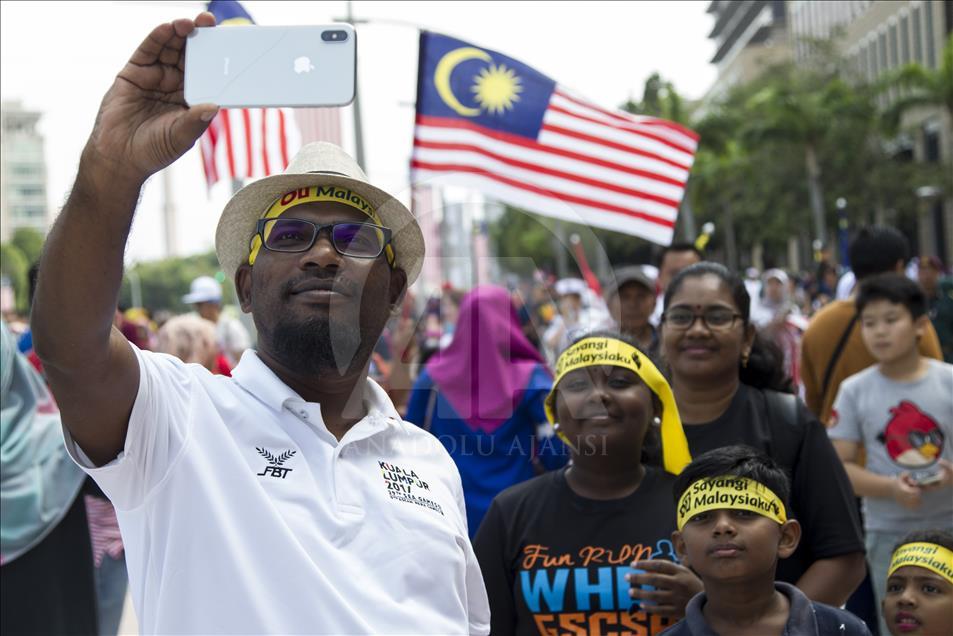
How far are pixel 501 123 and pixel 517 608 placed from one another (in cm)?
470

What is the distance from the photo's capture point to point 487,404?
4734 millimetres

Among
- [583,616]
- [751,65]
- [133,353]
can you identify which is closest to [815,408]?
[583,616]

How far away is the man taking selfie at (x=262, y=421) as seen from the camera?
196 cm

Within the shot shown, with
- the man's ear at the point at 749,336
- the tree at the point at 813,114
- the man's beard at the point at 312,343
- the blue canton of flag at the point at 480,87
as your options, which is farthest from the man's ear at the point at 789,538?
the tree at the point at 813,114

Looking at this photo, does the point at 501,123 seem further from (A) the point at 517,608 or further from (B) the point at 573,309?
(A) the point at 517,608

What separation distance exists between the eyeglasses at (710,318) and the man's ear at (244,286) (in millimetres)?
1761

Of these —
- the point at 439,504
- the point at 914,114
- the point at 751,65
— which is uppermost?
the point at 751,65

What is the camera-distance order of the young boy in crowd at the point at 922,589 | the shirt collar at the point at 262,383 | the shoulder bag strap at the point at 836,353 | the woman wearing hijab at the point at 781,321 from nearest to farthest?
the shirt collar at the point at 262,383 → the young boy in crowd at the point at 922,589 → the shoulder bag strap at the point at 836,353 → the woman wearing hijab at the point at 781,321

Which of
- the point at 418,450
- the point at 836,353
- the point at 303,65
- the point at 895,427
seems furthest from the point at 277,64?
the point at 836,353

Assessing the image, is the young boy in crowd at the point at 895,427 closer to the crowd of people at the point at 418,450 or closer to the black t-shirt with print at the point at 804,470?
the crowd of people at the point at 418,450

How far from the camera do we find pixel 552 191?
7613mm

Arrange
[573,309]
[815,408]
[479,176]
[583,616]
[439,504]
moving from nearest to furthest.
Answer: [439,504] < [583,616] < [815,408] < [479,176] < [573,309]

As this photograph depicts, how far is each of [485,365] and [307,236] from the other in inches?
88.3

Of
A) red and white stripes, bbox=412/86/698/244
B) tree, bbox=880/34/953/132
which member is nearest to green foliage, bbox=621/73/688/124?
tree, bbox=880/34/953/132
